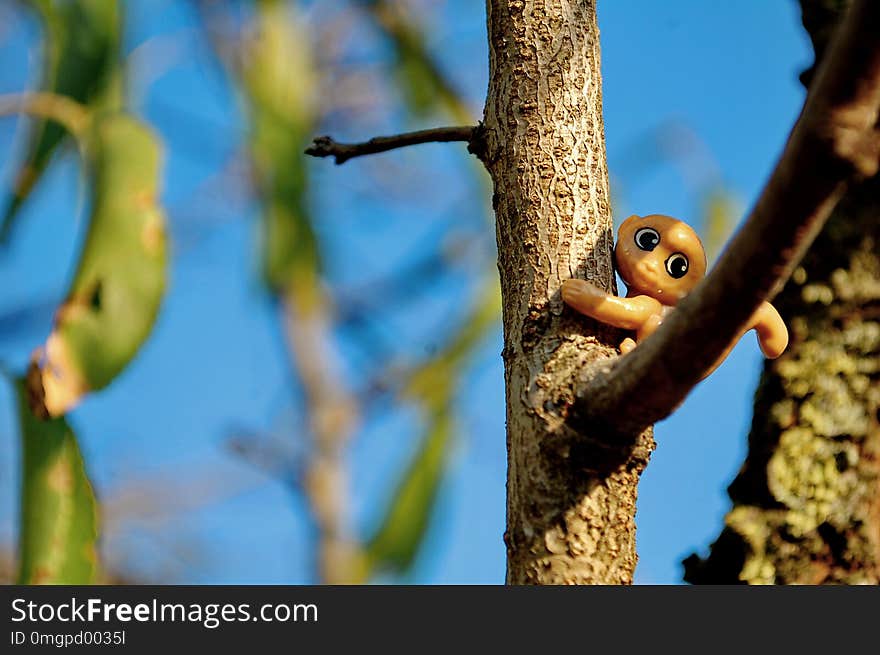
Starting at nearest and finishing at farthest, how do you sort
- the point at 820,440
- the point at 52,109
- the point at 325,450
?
the point at 820,440 < the point at 52,109 < the point at 325,450

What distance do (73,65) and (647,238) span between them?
0.97 m

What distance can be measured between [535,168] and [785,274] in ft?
0.73

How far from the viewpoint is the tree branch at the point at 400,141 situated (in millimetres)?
748

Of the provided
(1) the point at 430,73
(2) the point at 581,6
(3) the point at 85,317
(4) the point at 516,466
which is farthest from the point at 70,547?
(1) the point at 430,73

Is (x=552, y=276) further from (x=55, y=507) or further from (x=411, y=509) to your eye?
(x=411, y=509)

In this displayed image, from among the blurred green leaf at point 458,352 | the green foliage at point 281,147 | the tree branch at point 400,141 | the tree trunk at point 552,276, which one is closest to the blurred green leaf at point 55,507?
the tree branch at point 400,141

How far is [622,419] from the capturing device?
0.61 meters

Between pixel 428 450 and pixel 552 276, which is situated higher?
pixel 428 450

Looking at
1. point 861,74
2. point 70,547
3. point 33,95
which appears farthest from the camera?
point 33,95

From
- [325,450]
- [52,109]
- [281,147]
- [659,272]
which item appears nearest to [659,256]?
[659,272]

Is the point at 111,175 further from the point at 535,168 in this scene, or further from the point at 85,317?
the point at 535,168

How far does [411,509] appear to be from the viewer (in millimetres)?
2256

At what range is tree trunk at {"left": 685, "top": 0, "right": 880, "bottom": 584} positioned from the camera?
0.88 m
